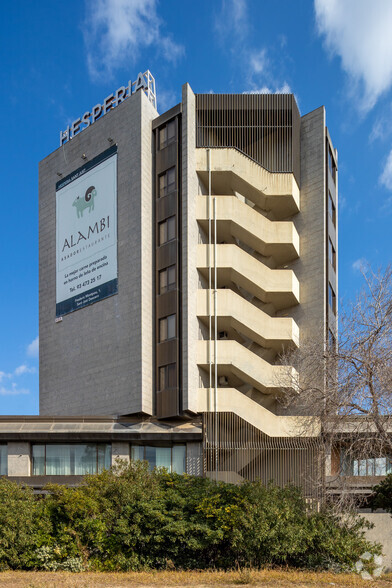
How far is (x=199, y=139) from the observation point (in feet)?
160

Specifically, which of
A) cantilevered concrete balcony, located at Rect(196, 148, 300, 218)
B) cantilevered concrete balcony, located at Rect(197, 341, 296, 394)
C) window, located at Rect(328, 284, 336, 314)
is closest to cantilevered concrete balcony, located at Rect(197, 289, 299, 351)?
cantilevered concrete balcony, located at Rect(197, 341, 296, 394)

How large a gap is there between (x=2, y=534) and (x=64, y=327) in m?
26.1

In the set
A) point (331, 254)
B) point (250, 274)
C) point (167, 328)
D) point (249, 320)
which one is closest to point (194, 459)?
point (167, 328)

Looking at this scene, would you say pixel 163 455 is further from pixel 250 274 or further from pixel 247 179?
pixel 247 179

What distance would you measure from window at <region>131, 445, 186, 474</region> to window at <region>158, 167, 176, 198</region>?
1540 cm

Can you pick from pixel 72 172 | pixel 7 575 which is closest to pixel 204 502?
pixel 7 575

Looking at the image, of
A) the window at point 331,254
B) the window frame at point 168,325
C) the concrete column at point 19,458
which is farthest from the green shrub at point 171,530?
the window at point 331,254

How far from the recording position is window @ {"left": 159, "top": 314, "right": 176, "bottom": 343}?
46062 mm

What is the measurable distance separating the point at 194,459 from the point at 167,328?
784 centimetres

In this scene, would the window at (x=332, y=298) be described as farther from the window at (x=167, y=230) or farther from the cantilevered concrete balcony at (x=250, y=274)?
the window at (x=167, y=230)

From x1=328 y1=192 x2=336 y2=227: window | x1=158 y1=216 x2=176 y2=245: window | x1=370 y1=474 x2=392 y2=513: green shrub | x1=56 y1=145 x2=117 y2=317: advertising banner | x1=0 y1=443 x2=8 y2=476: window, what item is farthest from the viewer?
x1=328 y1=192 x2=336 y2=227: window

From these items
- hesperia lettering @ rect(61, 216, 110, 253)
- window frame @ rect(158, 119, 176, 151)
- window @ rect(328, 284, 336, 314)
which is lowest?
window @ rect(328, 284, 336, 314)

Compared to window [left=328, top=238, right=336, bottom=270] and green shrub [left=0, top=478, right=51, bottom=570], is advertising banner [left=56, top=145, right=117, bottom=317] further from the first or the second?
green shrub [left=0, top=478, right=51, bottom=570]

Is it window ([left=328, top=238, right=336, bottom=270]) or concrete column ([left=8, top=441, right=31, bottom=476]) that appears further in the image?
window ([left=328, top=238, right=336, bottom=270])
